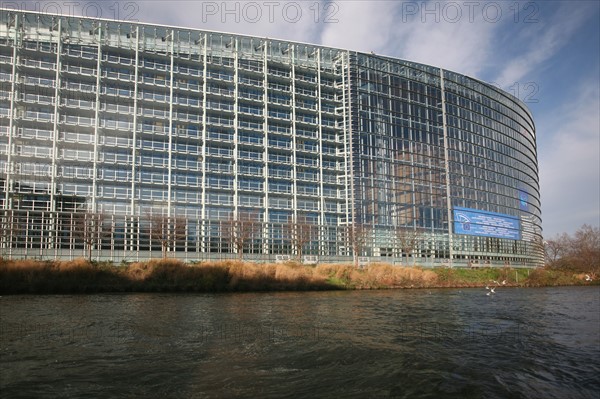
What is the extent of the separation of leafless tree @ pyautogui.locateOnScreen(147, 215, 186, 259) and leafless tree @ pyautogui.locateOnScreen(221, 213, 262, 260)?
257 inches

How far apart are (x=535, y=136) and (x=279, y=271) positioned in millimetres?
107139

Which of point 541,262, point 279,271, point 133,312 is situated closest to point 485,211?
point 541,262

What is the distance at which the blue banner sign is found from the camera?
89812 millimetres

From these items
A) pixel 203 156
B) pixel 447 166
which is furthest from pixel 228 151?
pixel 447 166

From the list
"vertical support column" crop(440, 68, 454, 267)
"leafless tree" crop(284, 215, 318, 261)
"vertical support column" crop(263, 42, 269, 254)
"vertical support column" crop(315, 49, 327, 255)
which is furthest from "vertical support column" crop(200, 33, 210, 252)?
"vertical support column" crop(440, 68, 454, 267)

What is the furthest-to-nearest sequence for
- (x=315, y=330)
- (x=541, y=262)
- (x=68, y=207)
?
(x=541, y=262) → (x=68, y=207) → (x=315, y=330)

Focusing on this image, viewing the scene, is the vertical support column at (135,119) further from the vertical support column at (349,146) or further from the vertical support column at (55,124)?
the vertical support column at (349,146)

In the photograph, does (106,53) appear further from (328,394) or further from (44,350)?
(328,394)

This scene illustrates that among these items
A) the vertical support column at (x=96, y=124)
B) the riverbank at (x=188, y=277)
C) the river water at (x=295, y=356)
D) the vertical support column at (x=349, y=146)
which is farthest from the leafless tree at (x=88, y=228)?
the vertical support column at (x=349, y=146)

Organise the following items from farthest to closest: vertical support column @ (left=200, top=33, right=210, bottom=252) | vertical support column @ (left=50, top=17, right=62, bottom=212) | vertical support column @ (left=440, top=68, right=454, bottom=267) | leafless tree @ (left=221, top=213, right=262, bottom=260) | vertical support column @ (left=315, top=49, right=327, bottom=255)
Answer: vertical support column @ (left=440, top=68, right=454, bottom=267), vertical support column @ (left=315, top=49, right=327, bottom=255), vertical support column @ (left=200, top=33, right=210, bottom=252), vertical support column @ (left=50, top=17, right=62, bottom=212), leafless tree @ (left=221, top=213, right=262, bottom=260)

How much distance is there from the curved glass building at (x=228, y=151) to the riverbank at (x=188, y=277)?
17253mm

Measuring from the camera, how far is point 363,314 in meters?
26.1

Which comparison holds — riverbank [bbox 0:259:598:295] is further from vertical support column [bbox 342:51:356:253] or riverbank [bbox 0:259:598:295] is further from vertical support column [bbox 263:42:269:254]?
vertical support column [bbox 342:51:356:253]

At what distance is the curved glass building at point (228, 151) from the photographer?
6881 cm
